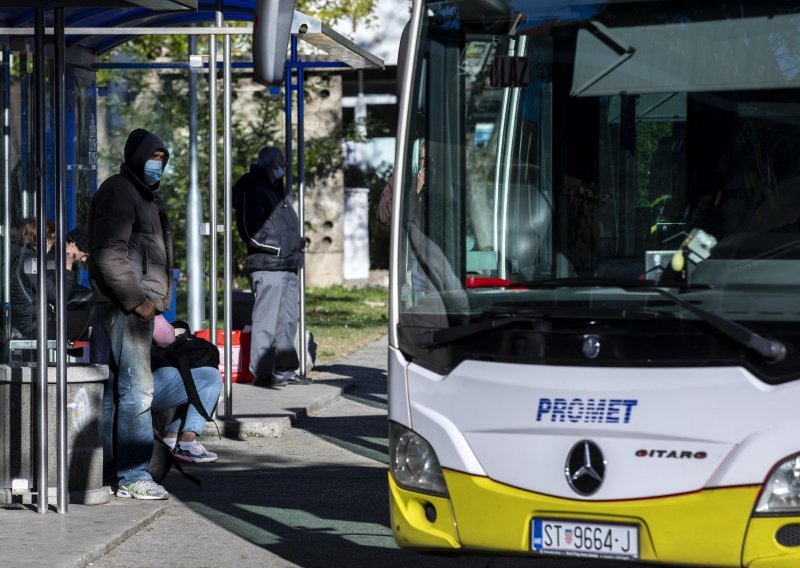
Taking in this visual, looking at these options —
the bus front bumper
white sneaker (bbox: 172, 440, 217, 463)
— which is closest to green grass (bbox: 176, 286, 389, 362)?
white sneaker (bbox: 172, 440, 217, 463)

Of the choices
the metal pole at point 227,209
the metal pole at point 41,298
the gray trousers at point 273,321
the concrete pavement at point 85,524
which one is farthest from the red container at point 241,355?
the metal pole at point 41,298

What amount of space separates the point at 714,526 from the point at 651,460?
0.95ft

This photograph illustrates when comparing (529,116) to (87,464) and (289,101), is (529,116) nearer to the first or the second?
(87,464)

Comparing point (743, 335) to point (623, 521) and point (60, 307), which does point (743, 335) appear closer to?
point (623, 521)

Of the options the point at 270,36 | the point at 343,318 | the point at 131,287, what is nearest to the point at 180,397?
the point at 131,287

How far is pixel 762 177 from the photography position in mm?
5086

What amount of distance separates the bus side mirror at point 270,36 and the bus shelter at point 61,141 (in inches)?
31.3

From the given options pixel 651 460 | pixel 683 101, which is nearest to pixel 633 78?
pixel 683 101

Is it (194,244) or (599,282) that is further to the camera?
(194,244)

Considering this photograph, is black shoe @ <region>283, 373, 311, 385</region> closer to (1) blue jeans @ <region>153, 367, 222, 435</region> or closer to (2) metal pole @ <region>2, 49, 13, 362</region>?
(1) blue jeans @ <region>153, 367, 222, 435</region>

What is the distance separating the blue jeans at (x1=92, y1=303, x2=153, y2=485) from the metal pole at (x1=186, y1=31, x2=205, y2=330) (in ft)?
17.5

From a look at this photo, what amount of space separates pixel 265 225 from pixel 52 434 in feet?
15.6

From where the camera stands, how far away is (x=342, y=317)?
20.3m

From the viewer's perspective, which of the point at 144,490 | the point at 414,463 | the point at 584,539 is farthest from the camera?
the point at 144,490
